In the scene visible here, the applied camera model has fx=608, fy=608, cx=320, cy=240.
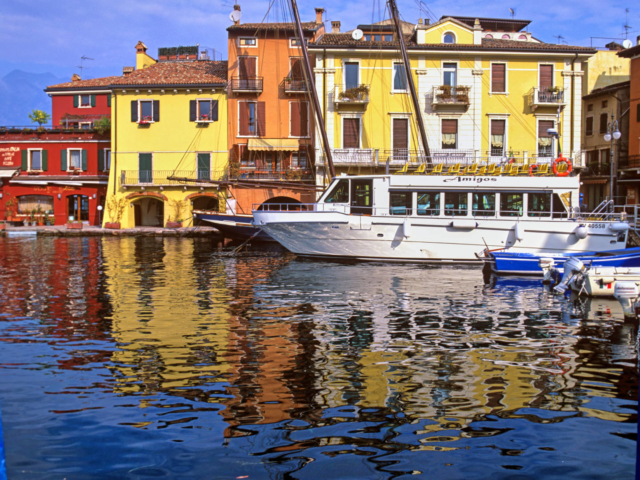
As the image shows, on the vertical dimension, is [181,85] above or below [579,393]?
above

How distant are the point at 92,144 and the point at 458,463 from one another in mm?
45393

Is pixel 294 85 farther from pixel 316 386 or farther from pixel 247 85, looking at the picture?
pixel 316 386

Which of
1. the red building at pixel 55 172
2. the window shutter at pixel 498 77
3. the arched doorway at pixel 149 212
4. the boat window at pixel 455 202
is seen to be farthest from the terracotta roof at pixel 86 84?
the boat window at pixel 455 202

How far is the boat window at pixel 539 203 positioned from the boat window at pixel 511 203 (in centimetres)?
38

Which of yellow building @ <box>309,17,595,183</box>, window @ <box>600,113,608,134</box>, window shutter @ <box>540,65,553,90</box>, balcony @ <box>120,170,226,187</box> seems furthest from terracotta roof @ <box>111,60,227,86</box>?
window @ <box>600,113,608,134</box>

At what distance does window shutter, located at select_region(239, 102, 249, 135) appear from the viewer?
41.7 meters

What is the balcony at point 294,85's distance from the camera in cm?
4044

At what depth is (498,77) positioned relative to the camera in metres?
38.6

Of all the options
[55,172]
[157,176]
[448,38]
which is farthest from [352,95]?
[55,172]

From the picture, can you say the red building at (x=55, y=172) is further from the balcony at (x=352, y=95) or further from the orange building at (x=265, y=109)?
the balcony at (x=352, y=95)

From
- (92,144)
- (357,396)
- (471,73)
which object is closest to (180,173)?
(92,144)

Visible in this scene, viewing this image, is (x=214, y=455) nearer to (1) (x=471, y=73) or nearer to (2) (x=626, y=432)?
(2) (x=626, y=432)

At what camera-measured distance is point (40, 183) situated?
4538cm

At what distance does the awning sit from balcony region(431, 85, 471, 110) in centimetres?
957
